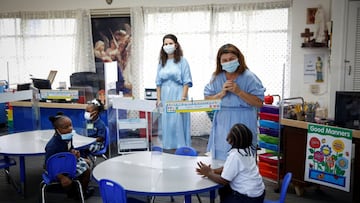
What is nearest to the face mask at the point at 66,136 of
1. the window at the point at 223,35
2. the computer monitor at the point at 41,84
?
the computer monitor at the point at 41,84

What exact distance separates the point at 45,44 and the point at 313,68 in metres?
4.92

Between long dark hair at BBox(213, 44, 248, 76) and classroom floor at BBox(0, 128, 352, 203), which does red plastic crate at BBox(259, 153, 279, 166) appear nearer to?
classroom floor at BBox(0, 128, 352, 203)

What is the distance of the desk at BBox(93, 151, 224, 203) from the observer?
237 centimetres

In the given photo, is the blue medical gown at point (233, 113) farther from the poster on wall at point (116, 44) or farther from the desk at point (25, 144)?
the poster on wall at point (116, 44)

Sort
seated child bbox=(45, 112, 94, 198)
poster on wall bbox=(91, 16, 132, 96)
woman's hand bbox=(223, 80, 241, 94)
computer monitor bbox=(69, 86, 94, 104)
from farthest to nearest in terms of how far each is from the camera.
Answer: poster on wall bbox=(91, 16, 132, 96) < computer monitor bbox=(69, 86, 94, 104) < seated child bbox=(45, 112, 94, 198) < woman's hand bbox=(223, 80, 241, 94)

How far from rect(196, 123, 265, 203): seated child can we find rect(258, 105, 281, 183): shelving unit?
1640 mm

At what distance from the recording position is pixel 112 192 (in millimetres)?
2365

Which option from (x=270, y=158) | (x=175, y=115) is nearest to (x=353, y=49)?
(x=270, y=158)

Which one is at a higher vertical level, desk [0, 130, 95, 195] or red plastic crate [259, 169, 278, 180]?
desk [0, 130, 95, 195]

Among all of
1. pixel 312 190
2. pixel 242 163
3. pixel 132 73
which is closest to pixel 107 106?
pixel 132 73

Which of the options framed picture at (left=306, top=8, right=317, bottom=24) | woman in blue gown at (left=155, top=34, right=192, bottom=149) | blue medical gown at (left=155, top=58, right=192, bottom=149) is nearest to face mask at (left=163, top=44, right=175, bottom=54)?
woman in blue gown at (left=155, top=34, right=192, bottom=149)

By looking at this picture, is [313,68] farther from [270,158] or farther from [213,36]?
[270,158]

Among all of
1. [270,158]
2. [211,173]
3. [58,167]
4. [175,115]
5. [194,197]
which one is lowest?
[194,197]

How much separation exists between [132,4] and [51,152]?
13.7 ft
